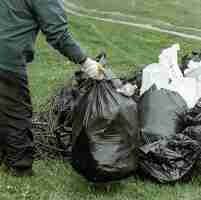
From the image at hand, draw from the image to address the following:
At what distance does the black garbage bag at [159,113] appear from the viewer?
5.17 m

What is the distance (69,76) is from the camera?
7848 mm

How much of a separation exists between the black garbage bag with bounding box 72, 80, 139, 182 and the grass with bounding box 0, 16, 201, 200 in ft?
0.66

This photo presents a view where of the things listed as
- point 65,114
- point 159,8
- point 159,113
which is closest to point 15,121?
point 65,114

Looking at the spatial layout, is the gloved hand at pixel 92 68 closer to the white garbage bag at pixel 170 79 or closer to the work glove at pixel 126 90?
the work glove at pixel 126 90

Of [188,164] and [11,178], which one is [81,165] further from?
[188,164]

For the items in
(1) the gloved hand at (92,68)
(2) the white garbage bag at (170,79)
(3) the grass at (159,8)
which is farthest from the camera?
(3) the grass at (159,8)

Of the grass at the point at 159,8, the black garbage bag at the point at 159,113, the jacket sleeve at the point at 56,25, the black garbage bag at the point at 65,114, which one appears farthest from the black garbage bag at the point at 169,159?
the grass at the point at 159,8

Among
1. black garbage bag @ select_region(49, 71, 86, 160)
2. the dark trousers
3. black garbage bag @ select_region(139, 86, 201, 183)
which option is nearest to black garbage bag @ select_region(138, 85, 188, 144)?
black garbage bag @ select_region(139, 86, 201, 183)

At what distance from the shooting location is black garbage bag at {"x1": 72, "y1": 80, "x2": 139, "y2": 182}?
4.39 m

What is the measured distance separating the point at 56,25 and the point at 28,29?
252mm

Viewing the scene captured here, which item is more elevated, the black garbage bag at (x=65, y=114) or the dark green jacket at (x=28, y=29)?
the dark green jacket at (x=28, y=29)

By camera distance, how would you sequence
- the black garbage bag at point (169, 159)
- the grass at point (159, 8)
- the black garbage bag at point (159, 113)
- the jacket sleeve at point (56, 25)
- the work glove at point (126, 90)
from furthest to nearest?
1. the grass at point (159, 8)
2. the black garbage bag at point (159, 113)
3. the black garbage bag at point (169, 159)
4. the work glove at point (126, 90)
5. the jacket sleeve at point (56, 25)

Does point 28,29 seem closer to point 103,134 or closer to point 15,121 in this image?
point 15,121

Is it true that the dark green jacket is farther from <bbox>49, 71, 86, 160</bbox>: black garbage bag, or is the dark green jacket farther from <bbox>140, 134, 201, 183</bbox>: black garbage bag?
<bbox>140, 134, 201, 183</bbox>: black garbage bag
